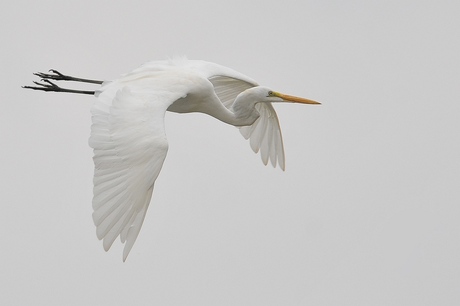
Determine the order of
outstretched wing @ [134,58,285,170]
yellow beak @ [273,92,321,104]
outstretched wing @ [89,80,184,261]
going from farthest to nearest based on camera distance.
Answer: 1. outstretched wing @ [134,58,285,170]
2. yellow beak @ [273,92,321,104]
3. outstretched wing @ [89,80,184,261]

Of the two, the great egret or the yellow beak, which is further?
the yellow beak

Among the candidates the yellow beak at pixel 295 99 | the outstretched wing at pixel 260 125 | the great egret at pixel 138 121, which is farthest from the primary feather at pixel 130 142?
the outstretched wing at pixel 260 125

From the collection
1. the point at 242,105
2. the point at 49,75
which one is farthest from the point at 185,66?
the point at 49,75

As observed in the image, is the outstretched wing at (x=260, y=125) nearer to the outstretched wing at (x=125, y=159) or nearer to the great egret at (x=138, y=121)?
the great egret at (x=138, y=121)

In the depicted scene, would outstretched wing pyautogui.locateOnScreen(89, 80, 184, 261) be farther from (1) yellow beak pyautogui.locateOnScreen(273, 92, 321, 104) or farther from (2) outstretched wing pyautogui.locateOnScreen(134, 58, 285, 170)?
(2) outstretched wing pyautogui.locateOnScreen(134, 58, 285, 170)

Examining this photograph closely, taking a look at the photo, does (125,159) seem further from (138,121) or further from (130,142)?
(138,121)

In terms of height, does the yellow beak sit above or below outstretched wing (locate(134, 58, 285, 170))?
above

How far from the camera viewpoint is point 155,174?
59.2ft

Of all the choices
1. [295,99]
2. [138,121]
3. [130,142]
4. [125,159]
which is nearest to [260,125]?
[295,99]

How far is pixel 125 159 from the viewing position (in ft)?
58.9

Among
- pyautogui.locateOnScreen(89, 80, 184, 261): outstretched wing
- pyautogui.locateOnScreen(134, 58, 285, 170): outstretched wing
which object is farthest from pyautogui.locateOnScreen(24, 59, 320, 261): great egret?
pyautogui.locateOnScreen(134, 58, 285, 170): outstretched wing

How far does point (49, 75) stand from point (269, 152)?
4.16 metres

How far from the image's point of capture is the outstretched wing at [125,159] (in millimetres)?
17438

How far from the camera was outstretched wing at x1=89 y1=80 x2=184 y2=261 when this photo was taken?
17438mm
